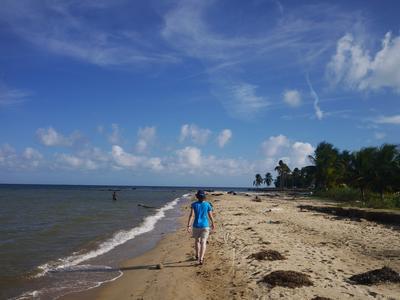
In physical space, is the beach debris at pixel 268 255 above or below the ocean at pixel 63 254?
above

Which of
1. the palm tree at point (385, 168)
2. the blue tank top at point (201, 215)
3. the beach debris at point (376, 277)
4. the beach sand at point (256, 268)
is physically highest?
the palm tree at point (385, 168)

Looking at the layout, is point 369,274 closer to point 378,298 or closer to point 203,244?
point 378,298

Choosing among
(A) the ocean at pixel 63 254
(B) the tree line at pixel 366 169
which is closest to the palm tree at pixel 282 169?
(B) the tree line at pixel 366 169

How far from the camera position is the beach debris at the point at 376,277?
8352mm

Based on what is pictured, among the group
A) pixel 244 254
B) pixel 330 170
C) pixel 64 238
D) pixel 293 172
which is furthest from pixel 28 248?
pixel 293 172

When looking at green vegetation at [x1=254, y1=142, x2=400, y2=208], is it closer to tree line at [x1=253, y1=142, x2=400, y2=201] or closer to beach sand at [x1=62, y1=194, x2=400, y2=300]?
tree line at [x1=253, y1=142, x2=400, y2=201]

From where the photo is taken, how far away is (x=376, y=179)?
4553 cm

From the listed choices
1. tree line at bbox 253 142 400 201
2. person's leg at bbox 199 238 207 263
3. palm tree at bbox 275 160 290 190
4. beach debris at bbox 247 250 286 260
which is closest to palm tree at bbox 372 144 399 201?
tree line at bbox 253 142 400 201

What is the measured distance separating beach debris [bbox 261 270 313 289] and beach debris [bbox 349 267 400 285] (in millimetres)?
1028

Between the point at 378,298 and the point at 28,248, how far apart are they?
45.6ft

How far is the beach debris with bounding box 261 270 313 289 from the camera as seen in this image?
27.6 ft

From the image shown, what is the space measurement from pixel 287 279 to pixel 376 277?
1.85 m

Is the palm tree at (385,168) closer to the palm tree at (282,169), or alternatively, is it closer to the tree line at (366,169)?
the tree line at (366,169)

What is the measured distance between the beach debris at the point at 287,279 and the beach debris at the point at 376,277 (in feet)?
3.37
